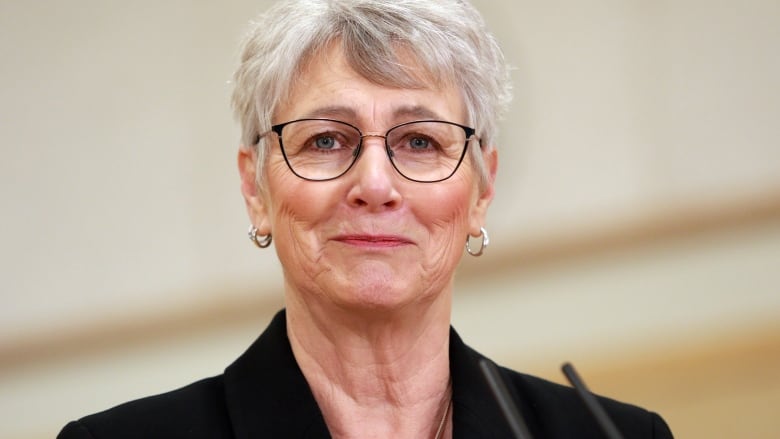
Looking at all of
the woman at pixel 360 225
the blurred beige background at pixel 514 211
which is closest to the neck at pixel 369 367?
the woman at pixel 360 225

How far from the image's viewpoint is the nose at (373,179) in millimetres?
2512

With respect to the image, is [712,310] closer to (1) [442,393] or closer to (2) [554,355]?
(2) [554,355]

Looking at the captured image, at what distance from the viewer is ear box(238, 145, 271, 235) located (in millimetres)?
2766

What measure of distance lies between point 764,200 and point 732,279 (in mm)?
344

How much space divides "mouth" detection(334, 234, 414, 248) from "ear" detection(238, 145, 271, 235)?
0.25 meters

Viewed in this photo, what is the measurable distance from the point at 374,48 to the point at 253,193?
1.48 ft

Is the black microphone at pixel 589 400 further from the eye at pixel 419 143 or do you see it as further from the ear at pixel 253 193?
the ear at pixel 253 193

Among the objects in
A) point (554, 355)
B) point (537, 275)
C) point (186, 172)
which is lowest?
point (554, 355)

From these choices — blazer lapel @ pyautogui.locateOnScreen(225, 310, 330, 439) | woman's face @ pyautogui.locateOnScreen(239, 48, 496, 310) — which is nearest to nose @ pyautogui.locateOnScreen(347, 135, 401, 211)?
woman's face @ pyautogui.locateOnScreen(239, 48, 496, 310)

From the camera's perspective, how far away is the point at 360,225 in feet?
8.34

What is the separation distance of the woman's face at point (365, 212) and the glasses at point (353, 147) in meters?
0.02

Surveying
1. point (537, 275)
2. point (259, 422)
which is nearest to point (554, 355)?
point (537, 275)

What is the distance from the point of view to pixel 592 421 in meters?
2.76

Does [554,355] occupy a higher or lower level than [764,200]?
lower
